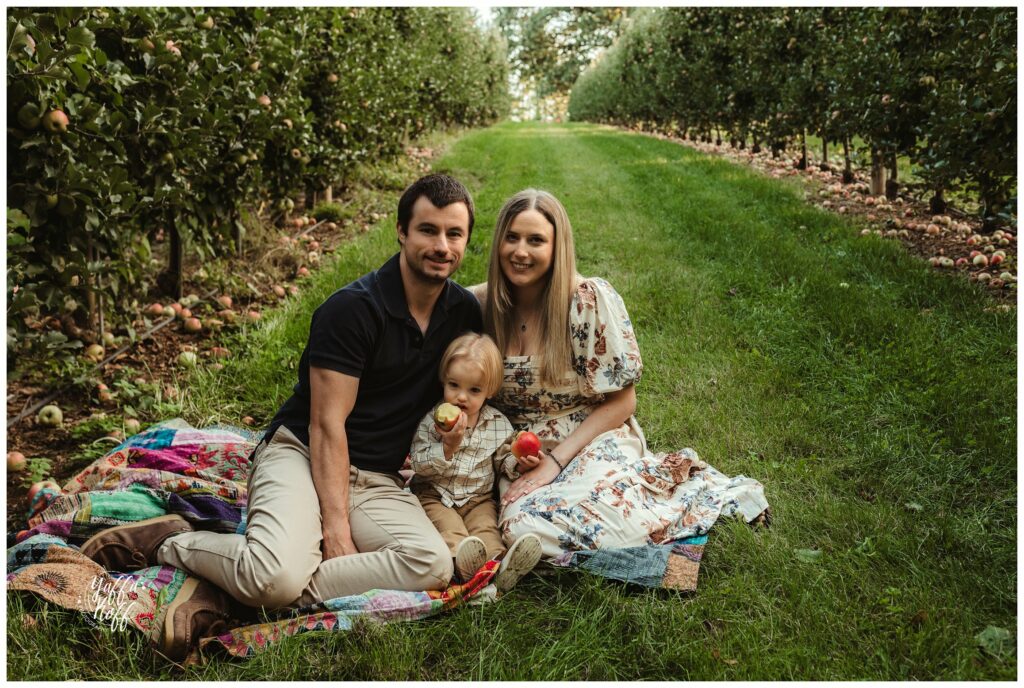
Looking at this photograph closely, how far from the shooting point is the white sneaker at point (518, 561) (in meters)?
2.51

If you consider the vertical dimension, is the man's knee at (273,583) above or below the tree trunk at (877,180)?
below

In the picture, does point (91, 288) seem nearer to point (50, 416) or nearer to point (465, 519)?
point (50, 416)

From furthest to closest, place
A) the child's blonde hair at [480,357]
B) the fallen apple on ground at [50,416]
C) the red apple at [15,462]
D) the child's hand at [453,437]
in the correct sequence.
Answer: the fallen apple on ground at [50,416]
the red apple at [15,462]
the child's blonde hair at [480,357]
the child's hand at [453,437]

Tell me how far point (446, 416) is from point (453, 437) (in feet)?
0.37

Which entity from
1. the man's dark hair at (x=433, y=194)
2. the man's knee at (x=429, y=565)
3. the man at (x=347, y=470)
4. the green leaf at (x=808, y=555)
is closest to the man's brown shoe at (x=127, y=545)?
the man at (x=347, y=470)

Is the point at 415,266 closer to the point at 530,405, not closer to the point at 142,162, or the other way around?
the point at 530,405

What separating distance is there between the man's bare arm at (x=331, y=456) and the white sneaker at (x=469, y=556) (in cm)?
38

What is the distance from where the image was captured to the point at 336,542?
101 inches

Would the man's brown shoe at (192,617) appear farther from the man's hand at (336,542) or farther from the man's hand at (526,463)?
the man's hand at (526,463)

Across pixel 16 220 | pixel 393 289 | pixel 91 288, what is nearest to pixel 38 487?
pixel 91 288

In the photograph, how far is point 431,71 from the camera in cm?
1400

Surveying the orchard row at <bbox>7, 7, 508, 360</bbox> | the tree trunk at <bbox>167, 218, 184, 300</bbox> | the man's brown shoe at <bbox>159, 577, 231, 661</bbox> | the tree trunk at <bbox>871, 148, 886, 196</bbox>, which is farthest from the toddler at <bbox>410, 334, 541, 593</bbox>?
the tree trunk at <bbox>871, 148, 886, 196</bbox>

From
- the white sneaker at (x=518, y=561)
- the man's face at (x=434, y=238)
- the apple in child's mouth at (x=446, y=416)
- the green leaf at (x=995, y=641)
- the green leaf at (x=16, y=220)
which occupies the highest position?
the green leaf at (x=16, y=220)

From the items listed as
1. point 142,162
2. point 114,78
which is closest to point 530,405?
point 114,78
